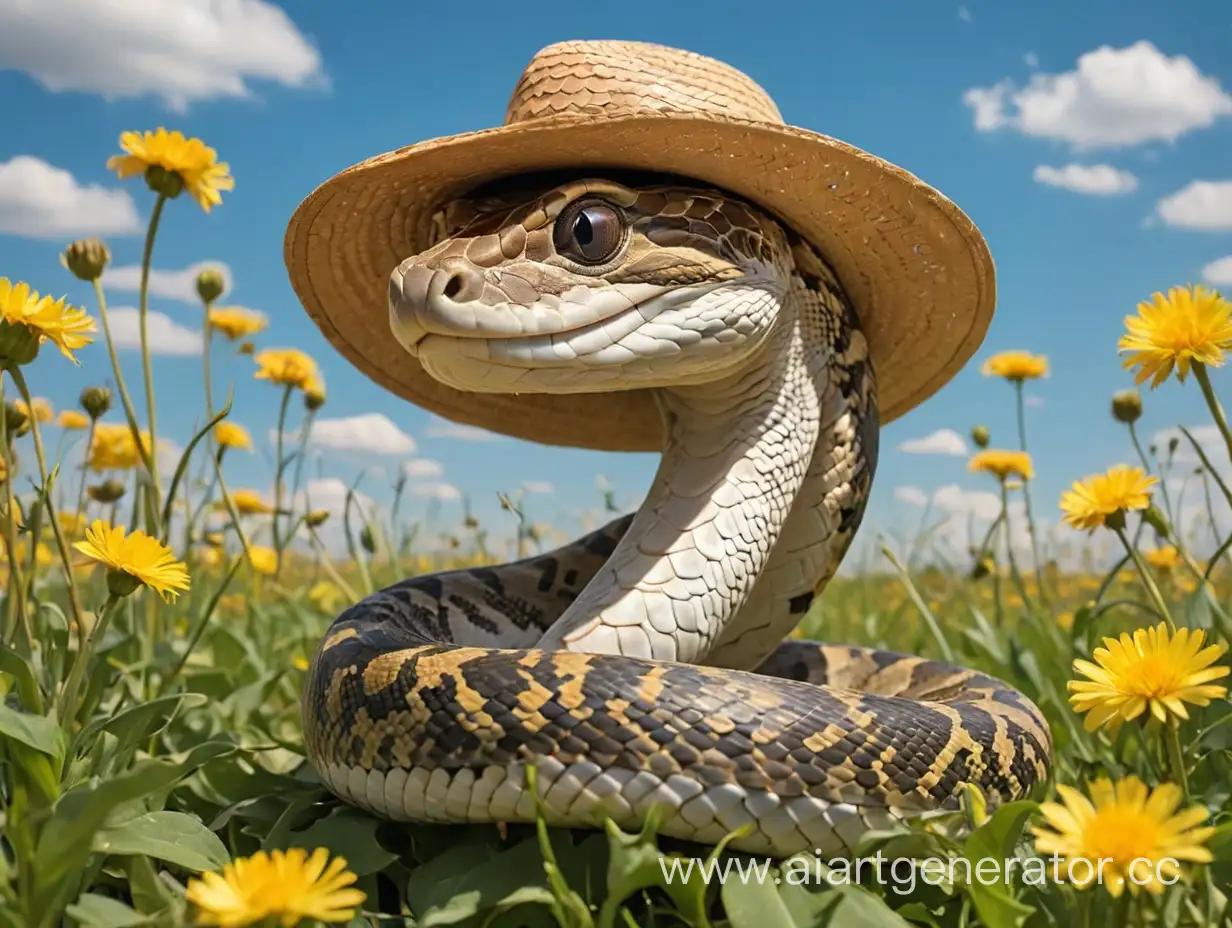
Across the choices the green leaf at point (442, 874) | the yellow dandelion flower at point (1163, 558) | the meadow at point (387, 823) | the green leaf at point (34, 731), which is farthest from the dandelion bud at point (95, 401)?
the yellow dandelion flower at point (1163, 558)

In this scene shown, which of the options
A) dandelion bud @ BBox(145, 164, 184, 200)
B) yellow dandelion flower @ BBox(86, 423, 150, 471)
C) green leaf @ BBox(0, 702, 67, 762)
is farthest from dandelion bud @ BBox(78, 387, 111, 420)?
green leaf @ BBox(0, 702, 67, 762)

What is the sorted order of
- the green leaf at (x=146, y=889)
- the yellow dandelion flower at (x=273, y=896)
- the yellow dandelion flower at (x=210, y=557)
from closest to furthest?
the yellow dandelion flower at (x=273, y=896), the green leaf at (x=146, y=889), the yellow dandelion flower at (x=210, y=557)

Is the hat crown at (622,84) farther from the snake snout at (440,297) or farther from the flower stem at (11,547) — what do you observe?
the flower stem at (11,547)

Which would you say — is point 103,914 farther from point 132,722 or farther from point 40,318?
point 40,318

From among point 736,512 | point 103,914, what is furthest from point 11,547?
point 736,512

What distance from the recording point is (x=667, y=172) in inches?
98.0

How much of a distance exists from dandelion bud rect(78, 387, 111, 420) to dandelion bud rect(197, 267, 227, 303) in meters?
0.56

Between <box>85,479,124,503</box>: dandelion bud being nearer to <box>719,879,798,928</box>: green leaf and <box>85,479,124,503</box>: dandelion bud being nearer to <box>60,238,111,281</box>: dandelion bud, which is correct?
<box>60,238,111,281</box>: dandelion bud

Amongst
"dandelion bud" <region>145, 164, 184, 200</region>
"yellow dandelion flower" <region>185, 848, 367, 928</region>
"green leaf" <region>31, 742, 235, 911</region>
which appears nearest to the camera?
"yellow dandelion flower" <region>185, 848, 367, 928</region>

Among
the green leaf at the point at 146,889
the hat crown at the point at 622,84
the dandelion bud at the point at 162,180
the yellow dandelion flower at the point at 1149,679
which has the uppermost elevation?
the hat crown at the point at 622,84

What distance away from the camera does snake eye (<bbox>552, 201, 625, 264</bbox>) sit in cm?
225

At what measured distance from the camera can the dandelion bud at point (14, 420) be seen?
270 centimetres

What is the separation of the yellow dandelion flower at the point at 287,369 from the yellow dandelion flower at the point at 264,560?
85cm

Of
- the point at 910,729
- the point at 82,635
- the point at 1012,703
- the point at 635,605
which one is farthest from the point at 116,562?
the point at 1012,703
